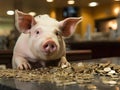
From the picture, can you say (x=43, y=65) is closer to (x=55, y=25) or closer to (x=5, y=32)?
(x=55, y=25)

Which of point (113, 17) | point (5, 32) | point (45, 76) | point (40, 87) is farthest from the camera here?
point (113, 17)

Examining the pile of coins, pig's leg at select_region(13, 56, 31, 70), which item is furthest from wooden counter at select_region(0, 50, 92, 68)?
the pile of coins

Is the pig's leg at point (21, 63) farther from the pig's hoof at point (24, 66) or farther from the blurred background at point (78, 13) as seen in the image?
the blurred background at point (78, 13)

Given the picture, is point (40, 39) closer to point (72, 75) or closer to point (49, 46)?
point (49, 46)

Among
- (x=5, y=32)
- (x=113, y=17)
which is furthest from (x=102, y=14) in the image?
(x=5, y=32)

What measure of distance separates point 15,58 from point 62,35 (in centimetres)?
14

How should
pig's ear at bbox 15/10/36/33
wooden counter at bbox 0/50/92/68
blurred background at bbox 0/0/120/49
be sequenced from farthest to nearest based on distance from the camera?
blurred background at bbox 0/0/120/49 < wooden counter at bbox 0/50/92/68 < pig's ear at bbox 15/10/36/33

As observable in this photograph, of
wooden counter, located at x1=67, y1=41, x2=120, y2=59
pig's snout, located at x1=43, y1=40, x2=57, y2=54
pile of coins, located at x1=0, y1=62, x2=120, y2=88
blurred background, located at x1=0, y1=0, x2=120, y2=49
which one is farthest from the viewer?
blurred background, located at x1=0, y1=0, x2=120, y2=49

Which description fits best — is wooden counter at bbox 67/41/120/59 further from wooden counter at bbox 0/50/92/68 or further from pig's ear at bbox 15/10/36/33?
pig's ear at bbox 15/10/36/33

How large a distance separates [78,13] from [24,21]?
540 cm

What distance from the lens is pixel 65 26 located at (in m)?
0.82

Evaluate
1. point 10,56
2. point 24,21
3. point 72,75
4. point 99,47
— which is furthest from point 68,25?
point 99,47

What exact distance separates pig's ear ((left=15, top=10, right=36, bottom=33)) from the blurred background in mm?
1603

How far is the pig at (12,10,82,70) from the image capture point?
72 centimetres
